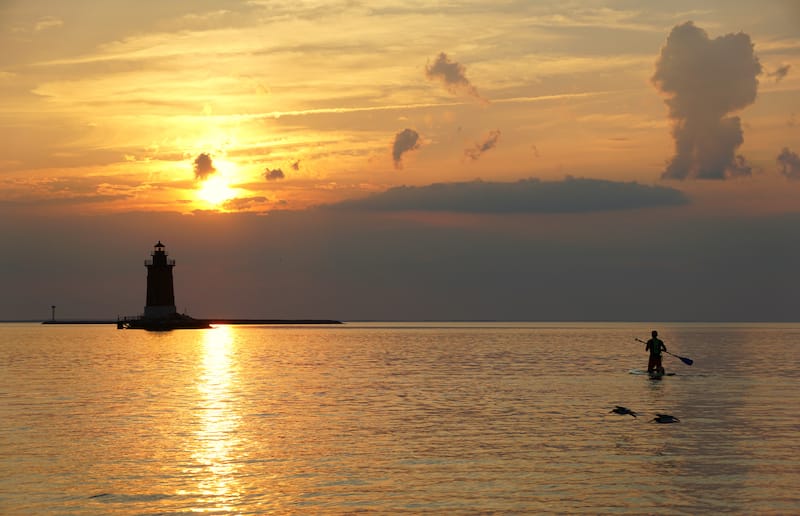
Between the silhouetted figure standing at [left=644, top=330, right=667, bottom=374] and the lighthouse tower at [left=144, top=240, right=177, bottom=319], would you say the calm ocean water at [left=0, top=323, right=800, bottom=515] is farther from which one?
the lighthouse tower at [left=144, top=240, right=177, bottom=319]

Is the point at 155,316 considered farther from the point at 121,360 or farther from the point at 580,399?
the point at 580,399

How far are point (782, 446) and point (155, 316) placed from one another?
16536cm

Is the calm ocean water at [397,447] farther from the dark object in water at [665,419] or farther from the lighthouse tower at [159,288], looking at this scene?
the lighthouse tower at [159,288]

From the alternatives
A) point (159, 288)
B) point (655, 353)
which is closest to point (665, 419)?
point (655, 353)

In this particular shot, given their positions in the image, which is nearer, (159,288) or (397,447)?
(397,447)

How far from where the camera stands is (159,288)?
18438 cm

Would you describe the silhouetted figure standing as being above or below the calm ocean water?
above

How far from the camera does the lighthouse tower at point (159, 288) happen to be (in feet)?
593

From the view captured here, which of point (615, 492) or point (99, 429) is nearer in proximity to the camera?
point (615, 492)

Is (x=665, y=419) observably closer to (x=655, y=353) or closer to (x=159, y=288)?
(x=655, y=353)

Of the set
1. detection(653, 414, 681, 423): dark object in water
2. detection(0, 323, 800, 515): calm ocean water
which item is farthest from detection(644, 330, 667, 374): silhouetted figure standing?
detection(653, 414, 681, 423): dark object in water

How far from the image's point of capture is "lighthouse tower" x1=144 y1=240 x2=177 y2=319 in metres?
181

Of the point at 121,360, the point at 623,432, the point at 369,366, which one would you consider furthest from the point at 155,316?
the point at 623,432

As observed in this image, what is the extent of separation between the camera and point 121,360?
101438mm
